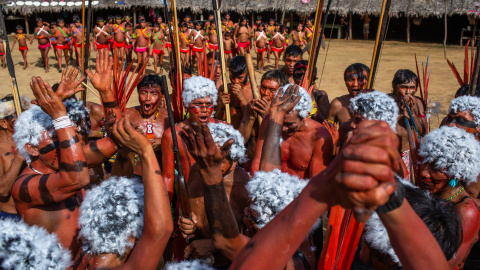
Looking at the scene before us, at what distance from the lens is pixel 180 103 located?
13.2 ft

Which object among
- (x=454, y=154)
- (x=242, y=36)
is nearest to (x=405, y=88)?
(x=454, y=154)

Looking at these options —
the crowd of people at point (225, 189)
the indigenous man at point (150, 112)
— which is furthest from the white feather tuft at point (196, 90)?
the indigenous man at point (150, 112)

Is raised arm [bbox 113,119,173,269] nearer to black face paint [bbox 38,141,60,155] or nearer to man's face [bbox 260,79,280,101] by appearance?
black face paint [bbox 38,141,60,155]

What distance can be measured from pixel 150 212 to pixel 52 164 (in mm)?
990

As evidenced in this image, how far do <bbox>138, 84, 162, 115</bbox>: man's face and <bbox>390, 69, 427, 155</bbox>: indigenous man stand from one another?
256cm

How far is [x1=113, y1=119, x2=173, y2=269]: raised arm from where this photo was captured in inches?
64.8

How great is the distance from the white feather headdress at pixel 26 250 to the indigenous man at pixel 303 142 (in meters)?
1.83

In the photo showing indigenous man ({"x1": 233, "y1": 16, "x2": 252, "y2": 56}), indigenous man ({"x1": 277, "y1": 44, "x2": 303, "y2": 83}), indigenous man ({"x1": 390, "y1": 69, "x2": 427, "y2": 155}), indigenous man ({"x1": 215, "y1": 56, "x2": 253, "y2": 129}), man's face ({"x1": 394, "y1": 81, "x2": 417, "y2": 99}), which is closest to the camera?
indigenous man ({"x1": 390, "y1": 69, "x2": 427, "y2": 155})

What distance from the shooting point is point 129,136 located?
169 cm

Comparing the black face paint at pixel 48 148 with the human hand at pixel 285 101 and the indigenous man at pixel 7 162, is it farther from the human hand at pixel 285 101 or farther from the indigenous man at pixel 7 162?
the human hand at pixel 285 101

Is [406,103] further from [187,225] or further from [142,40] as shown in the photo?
[142,40]

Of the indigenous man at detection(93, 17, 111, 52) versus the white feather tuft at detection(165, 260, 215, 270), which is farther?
the indigenous man at detection(93, 17, 111, 52)

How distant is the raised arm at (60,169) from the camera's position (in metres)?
2.04

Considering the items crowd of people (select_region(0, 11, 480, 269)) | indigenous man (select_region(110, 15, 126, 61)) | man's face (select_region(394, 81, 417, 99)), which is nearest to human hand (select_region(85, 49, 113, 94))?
crowd of people (select_region(0, 11, 480, 269))
